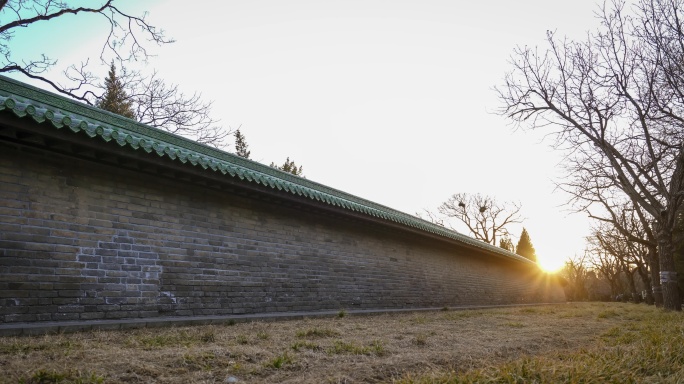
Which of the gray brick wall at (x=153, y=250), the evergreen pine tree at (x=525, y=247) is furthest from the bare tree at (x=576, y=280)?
the gray brick wall at (x=153, y=250)

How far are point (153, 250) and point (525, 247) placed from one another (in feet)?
150

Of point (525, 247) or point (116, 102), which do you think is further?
point (525, 247)

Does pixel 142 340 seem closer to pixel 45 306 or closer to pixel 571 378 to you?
pixel 45 306

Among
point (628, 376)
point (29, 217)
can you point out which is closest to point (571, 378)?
point (628, 376)

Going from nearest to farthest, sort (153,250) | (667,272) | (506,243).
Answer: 1. (153,250)
2. (667,272)
3. (506,243)

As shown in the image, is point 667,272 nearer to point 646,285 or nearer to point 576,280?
point 646,285

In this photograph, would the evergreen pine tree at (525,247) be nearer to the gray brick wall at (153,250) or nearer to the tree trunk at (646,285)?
the tree trunk at (646,285)

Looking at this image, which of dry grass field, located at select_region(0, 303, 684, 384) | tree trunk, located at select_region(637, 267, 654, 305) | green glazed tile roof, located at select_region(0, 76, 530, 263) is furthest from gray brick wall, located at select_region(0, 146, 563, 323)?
tree trunk, located at select_region(637, 267, 654, 305)

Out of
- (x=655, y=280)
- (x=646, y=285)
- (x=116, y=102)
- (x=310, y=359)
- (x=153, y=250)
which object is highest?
(x=116, y=102)

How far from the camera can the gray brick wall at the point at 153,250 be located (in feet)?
16.8

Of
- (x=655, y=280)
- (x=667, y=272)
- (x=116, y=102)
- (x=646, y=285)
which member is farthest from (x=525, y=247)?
(x=116, y=102)

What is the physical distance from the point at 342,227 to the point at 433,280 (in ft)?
16.4

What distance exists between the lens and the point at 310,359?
4070 millimetres

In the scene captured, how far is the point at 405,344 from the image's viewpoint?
5156 mm
